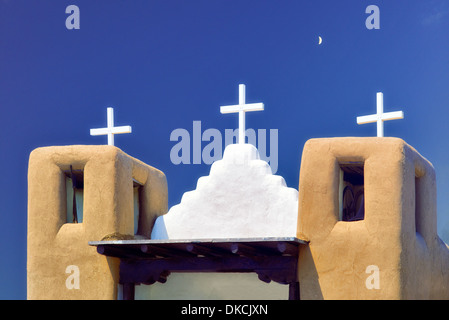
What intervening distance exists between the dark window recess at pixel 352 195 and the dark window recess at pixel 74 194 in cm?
539

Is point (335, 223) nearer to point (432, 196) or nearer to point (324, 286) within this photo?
point (324, 286)

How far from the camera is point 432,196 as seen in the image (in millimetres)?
17594

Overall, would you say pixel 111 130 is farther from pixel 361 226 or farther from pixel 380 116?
pixel 361 226

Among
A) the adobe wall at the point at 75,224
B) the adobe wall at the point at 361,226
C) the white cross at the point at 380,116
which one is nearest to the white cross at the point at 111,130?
the adobe wall at the point at 75,224

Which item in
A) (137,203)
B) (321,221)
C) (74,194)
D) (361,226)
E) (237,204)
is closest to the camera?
(361,226)

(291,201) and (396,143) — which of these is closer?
(396,143)

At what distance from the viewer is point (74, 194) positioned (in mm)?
17078

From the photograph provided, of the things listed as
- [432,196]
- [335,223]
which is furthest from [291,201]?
[432,196]

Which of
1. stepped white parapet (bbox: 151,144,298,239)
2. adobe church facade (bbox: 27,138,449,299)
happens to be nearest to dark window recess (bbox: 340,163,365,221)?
adobe church facade (bbox: 27,138,449,299)

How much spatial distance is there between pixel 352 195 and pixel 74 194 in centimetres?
602

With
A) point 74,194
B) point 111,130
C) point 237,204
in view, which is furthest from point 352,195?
point 74,194

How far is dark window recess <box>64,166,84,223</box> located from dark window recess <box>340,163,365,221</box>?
5389 millimetres

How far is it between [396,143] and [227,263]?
12.6 ft

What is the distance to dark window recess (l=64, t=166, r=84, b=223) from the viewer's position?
1707 centimetres
